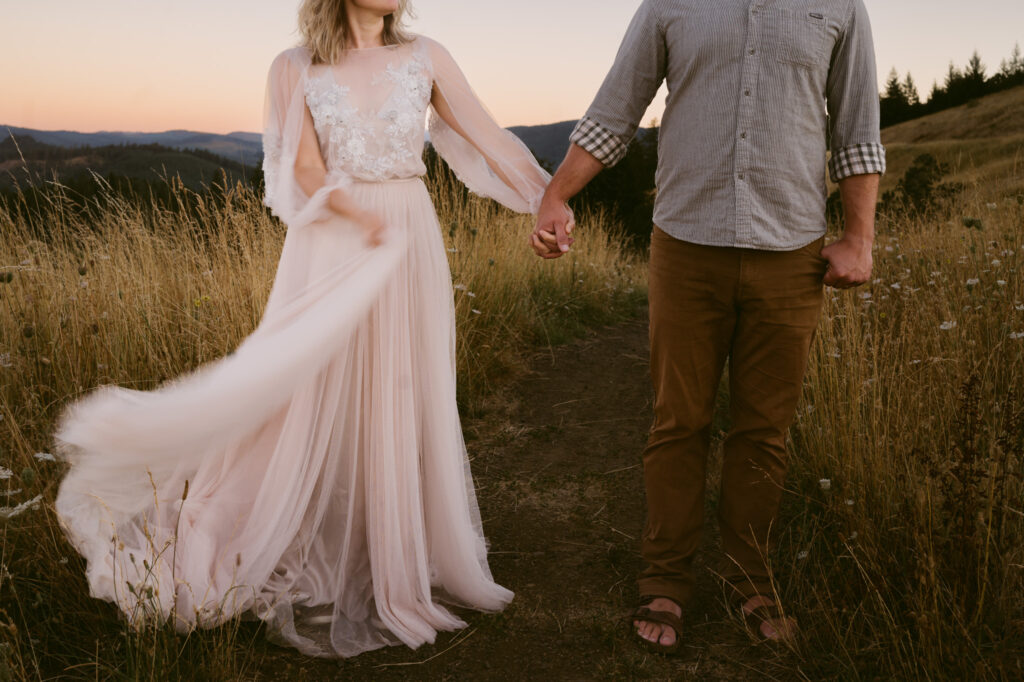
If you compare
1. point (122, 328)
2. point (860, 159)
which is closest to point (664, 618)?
point (860, 159)

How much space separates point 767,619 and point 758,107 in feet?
5.68

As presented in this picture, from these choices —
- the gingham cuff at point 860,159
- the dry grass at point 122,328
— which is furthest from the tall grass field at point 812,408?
the gingham cuff at point 860,159

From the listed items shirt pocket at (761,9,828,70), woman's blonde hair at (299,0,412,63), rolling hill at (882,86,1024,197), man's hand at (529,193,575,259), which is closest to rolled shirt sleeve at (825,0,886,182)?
shirt pocket at (761,9,828,70)

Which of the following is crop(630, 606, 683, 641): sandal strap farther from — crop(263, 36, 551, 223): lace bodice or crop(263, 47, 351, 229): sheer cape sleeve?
crop(263, 47, 351, 229): sheer cape sleeve

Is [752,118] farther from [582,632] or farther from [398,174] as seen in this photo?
[582,632]

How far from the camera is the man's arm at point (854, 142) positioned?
2.30m

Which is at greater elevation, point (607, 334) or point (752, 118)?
point (752, 118)

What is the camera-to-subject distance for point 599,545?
3328 mm

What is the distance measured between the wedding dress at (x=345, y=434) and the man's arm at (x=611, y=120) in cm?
28

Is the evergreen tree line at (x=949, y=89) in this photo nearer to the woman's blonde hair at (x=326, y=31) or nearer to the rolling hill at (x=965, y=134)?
the rolling hill at (x=965, y=134)

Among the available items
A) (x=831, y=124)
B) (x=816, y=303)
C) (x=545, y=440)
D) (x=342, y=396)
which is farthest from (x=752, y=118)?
(x=545, y=440)

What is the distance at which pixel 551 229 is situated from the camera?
272 centimetres

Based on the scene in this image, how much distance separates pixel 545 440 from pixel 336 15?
2693 mm

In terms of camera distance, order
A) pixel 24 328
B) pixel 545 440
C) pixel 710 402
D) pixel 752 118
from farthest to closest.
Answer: pixel 545 440, pixel 24 328, pixel 710 402, pixel 752 118
